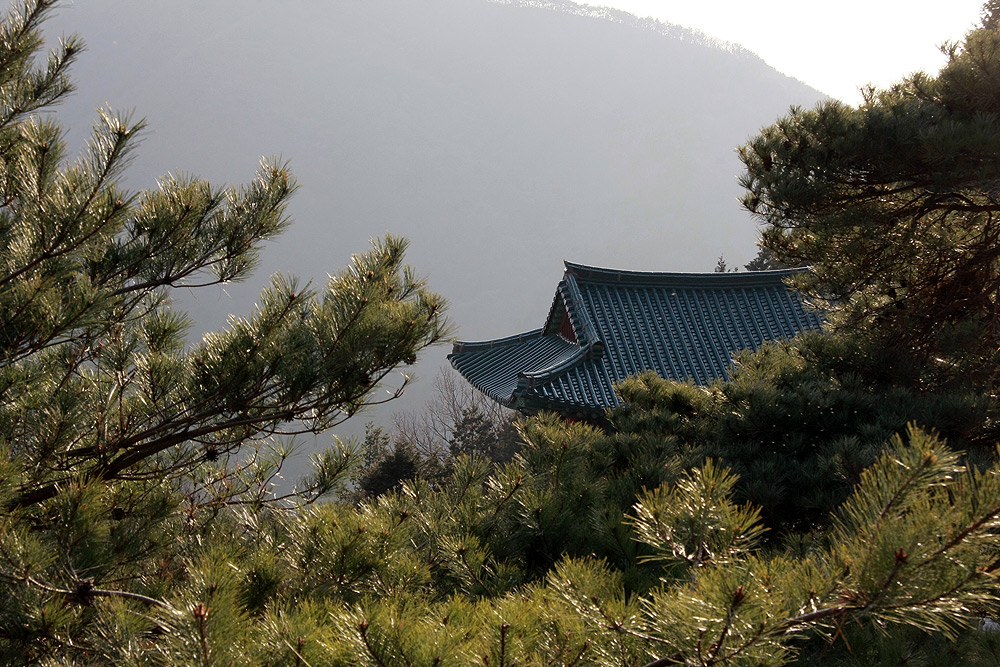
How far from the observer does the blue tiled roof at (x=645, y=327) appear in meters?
8.24

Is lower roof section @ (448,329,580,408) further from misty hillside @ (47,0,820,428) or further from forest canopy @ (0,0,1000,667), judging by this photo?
misty hillside @ (47,0,820,428)

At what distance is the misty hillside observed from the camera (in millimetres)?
65375

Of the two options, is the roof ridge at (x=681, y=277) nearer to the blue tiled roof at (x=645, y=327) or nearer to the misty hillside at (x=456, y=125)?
the blue tiled roof at (x=645, y=327)

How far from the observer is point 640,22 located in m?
96.7

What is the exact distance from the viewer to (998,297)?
3.92 meters

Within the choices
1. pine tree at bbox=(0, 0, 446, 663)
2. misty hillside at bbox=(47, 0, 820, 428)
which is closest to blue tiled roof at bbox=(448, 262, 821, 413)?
pine tree at bbox=(0, 0, 446, 663)

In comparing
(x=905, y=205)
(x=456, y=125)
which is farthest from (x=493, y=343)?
(x=456, y=125)

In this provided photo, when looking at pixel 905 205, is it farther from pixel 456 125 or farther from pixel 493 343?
pixel 456 125

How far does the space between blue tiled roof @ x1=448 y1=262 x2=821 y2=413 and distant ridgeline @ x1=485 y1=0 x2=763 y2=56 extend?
9017 centimetres

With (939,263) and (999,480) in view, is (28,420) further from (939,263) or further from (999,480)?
(939,263)

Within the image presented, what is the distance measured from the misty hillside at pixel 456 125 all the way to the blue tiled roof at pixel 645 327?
1870 inches

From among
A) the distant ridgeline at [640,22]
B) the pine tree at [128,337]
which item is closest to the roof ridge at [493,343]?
the pine tree at [128,337]

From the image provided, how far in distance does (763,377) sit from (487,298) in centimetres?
5828

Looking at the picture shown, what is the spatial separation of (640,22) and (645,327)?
98.3 metres
